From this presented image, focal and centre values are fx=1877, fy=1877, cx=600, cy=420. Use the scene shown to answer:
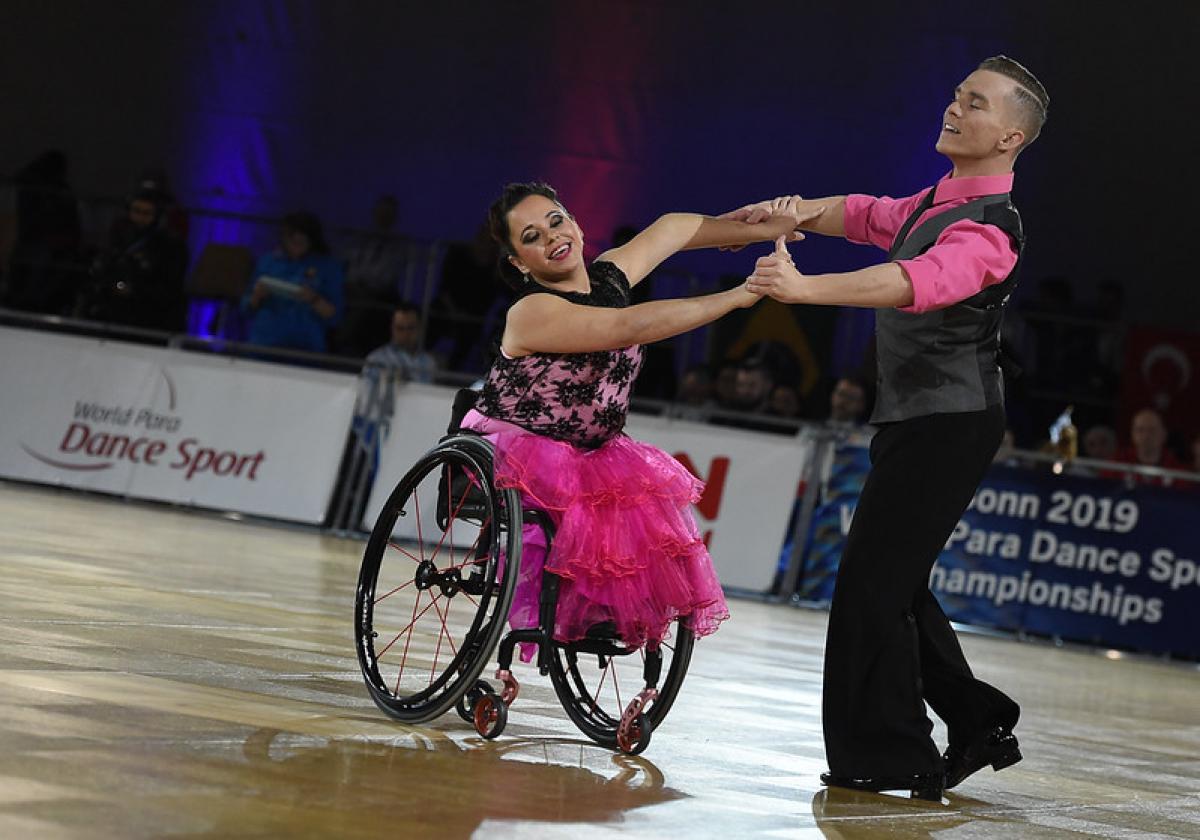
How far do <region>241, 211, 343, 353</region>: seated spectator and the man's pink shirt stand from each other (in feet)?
25.1

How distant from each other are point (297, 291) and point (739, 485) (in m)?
3.08

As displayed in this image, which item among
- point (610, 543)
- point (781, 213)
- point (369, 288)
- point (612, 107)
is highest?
point (612, 107)

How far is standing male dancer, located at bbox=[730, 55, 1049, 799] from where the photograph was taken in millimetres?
4039

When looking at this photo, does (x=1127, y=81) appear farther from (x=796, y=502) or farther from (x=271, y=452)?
(x=271, y=452)

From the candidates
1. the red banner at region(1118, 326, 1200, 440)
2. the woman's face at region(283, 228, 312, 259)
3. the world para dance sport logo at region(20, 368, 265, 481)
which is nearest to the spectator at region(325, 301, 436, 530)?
the world para dance sport logo at region(20, 368, 265, 481)

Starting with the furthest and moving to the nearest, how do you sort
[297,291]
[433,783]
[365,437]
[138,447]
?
[297,291] → [138,447] → [365,437] → [433,783]

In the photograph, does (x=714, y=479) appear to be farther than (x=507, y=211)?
Yes

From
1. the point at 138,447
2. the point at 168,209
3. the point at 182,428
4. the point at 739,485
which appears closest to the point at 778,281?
the point at 739,485

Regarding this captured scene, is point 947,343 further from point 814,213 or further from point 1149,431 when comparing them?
point 1149,431

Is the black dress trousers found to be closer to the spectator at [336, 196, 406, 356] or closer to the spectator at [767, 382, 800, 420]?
the spectator at [767, 382, 800, 420]

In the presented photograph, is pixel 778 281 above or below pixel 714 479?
above

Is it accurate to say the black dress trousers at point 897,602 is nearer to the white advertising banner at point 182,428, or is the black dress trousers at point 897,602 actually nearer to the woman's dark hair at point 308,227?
the white advertising banner at point 182,428

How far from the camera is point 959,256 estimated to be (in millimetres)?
3865

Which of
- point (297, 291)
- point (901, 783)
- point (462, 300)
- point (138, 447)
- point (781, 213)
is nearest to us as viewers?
point (901, 783)
